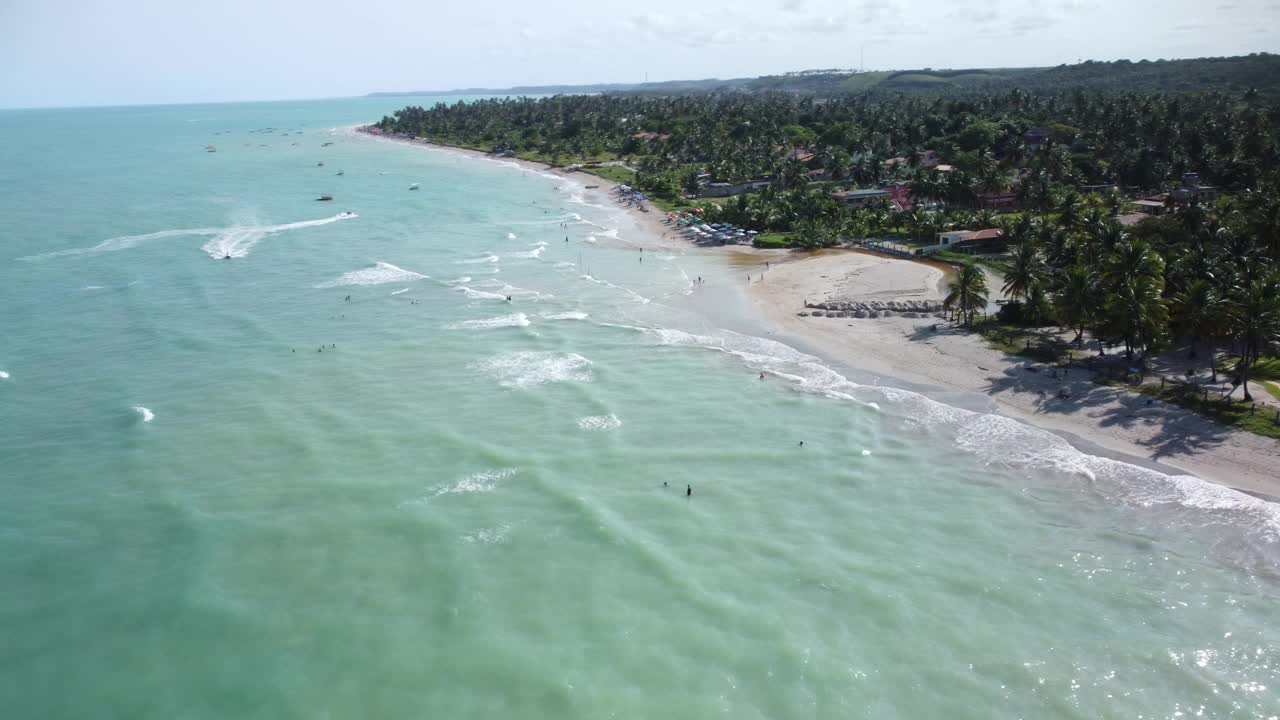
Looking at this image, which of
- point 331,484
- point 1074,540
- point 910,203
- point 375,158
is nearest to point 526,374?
point 331,484

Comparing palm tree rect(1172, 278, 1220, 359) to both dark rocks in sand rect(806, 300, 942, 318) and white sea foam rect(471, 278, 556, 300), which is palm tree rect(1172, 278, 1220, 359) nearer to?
dark rocks in sand rect(806, 300, 942, 318)

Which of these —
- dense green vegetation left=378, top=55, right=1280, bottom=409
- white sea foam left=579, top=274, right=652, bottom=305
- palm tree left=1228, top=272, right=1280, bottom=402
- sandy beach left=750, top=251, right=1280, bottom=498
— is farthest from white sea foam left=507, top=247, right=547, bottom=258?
palm tree left=1228, top=272, right=1280, bottom=402

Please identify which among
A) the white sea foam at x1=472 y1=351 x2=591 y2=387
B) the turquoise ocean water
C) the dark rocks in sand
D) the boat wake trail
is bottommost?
the turquoise ocean water

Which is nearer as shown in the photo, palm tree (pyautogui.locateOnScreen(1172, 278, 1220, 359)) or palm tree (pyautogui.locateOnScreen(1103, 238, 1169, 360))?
palm tree (pyautogui.locateOnScreen(1172, 278, 1220, 359))

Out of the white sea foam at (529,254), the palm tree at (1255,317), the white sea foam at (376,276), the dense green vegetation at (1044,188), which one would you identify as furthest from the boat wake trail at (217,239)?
the palm tree at (1255,317)

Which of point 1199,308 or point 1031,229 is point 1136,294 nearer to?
point 1199,308

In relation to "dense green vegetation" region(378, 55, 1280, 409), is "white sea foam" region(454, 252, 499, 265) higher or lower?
lower

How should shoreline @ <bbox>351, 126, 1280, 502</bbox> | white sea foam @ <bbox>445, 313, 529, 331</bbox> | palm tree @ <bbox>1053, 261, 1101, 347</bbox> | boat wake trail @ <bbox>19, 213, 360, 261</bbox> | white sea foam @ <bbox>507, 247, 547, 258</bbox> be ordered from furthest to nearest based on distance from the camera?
boat wake trail @ <bbox>19, 213, 360, 261</bbox>
white sea foam @ <bbox>507, 247, 547, 258</bbox>
white sea foam @ <bbox>445, 313, 529, 331</bbox>
palm tree @ <bbox>1053, 261, 1101, 347</bbox>
shoreline @ <bbox>351, 126, 1280, 502</bbox>

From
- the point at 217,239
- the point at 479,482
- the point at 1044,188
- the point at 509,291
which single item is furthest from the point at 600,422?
the point at 217,239
